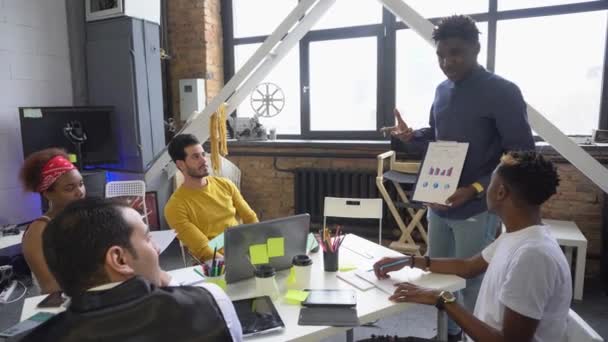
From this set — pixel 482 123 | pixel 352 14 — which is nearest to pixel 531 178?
pixel 482 123

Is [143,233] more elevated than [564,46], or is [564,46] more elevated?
[564,46]

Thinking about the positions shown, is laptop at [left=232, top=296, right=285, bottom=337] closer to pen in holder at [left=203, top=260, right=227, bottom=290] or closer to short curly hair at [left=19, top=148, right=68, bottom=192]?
pen in holder at [left=203, top=260, right=227, bottom=290]

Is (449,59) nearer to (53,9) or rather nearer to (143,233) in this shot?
(143,233)

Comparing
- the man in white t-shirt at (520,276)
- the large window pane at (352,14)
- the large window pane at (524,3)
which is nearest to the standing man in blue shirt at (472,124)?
Answer: the man in white t-shirt at (520,276)

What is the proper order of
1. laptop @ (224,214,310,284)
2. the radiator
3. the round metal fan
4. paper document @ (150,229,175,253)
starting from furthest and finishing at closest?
1. the round metal fan
2. the radiator
3. paper document @ (150,229,175,253)
4. laptop @ (224,214,310,284)

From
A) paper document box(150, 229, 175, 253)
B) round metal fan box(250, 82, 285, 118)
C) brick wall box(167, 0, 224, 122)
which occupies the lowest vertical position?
paper document box(150, 229, 175, 253)

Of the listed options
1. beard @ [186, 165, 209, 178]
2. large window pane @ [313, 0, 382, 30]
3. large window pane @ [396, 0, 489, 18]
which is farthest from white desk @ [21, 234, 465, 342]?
large window pane @ [313, 0, 382, 30]

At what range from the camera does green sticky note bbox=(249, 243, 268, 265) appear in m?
1.52

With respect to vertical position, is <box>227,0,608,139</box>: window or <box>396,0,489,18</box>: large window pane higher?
<box>396,0,489,18</box>: large window pane

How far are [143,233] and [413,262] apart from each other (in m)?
1.06

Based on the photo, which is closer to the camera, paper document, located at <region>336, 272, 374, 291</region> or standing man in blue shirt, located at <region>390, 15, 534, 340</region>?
paper document, located at <region>336, 272, 374, 291</region>

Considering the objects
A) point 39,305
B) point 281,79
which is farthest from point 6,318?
point 281,79

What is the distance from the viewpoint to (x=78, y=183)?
6.25 feet

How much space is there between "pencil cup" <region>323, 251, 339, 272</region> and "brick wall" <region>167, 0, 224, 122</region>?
10.9ft
